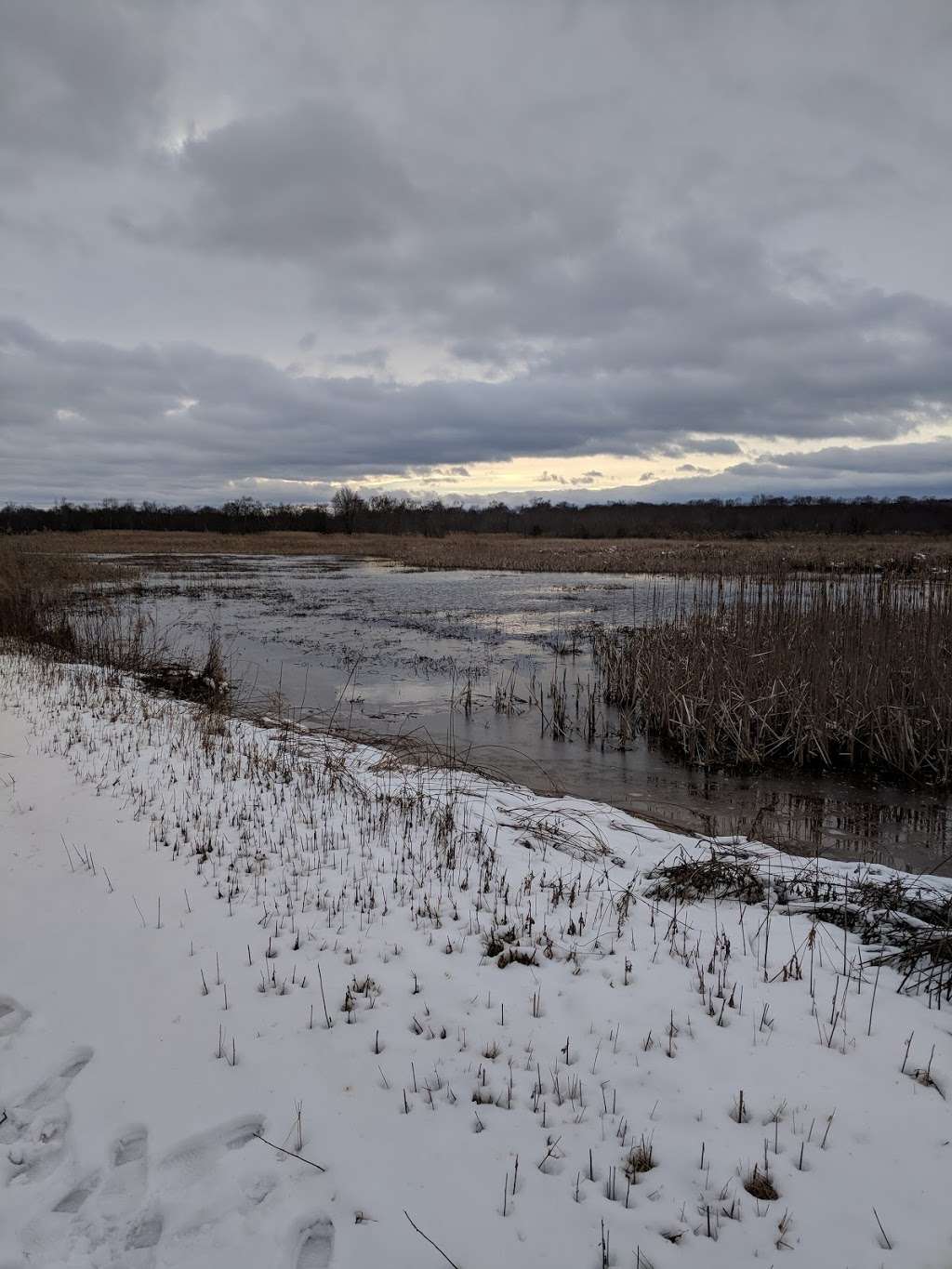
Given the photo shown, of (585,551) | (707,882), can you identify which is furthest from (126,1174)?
(585,551)

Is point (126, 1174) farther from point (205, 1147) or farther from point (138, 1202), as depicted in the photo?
point (205, 1147)

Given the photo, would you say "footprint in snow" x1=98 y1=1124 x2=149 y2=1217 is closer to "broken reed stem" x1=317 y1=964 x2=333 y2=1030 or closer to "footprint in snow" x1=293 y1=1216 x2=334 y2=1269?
"footprint in snow" x1=293 y1=1216 x2=334 y2=1269

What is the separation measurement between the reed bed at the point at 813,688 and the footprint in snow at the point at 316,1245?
27.1 feet

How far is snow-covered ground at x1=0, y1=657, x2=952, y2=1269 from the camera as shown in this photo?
2609mm

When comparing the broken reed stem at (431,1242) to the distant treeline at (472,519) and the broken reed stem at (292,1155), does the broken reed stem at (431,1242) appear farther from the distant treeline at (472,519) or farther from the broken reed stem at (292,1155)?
the distant treeline at (472,519)

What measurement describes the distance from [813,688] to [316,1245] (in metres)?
9.52

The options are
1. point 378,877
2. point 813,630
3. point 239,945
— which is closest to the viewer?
point 239,945

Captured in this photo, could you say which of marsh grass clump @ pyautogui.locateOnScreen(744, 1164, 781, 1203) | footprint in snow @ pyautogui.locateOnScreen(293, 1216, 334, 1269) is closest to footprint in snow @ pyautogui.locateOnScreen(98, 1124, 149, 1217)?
footprint in snow @ pyautogui.locateOnScreen(293, 1216, 334, 1269)

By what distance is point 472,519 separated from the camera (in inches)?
4663

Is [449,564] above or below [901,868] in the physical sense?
above

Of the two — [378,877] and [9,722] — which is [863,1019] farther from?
[9,722]

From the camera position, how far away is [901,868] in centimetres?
662

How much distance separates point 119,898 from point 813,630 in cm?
1086

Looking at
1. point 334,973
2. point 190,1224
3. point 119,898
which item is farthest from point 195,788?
point 190,1224
